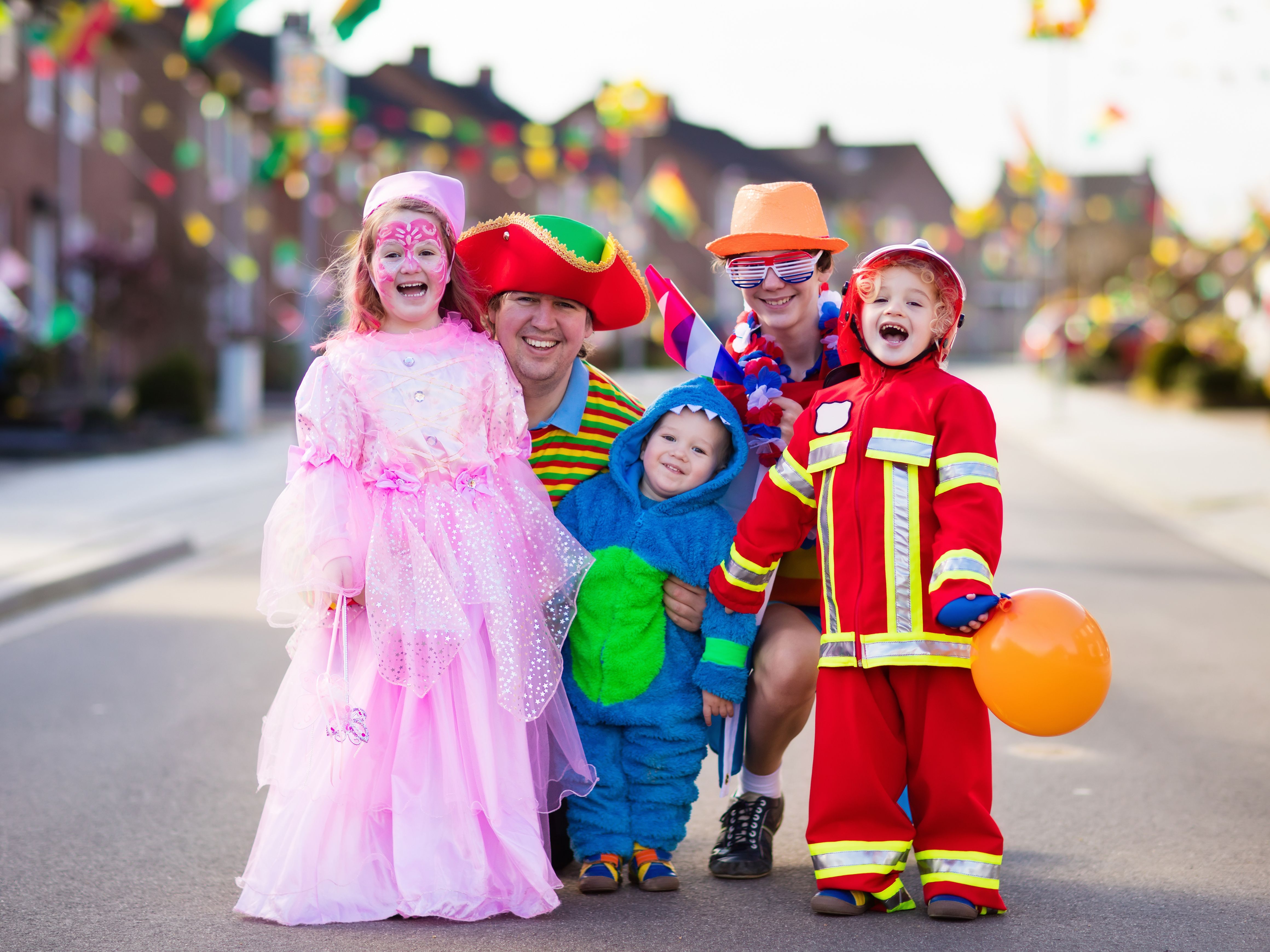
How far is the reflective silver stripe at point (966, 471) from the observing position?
3807mm

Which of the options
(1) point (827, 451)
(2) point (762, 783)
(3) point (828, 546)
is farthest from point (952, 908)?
(1) point (827, 451)

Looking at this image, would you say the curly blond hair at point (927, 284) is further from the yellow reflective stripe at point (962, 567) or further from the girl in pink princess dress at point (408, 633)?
the girl in pink princess dress at point (408, 633)

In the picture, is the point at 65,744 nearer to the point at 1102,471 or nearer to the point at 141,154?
the point at 1102,471

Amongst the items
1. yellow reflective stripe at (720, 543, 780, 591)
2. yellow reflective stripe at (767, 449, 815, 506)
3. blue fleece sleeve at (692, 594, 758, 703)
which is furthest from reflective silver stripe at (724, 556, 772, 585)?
yellow reflective stripe at (767, 449, 815, 506)

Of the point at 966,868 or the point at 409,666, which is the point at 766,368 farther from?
the point at 966,868

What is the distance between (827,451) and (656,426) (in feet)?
1.79

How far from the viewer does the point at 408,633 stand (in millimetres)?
3848

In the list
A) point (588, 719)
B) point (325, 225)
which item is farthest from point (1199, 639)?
point (325, 225)

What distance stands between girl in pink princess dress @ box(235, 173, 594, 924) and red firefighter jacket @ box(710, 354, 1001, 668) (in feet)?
2.25

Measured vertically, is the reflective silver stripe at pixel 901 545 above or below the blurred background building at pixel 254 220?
below

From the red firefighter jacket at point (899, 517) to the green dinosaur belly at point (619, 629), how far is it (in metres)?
0.29

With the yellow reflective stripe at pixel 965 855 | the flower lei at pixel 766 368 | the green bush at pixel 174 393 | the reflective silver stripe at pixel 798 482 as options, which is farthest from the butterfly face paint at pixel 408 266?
the green bush at pixel 174 393

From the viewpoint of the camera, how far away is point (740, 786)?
4461mm

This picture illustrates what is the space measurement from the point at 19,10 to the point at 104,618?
1558 cm
